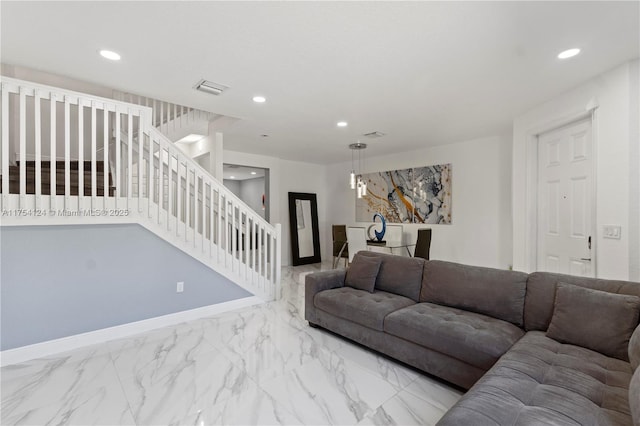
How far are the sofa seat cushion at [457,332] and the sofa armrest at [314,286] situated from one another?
971 mm

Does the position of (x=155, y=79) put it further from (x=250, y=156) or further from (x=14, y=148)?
(x=250, y=156)

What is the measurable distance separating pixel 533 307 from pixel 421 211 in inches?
147

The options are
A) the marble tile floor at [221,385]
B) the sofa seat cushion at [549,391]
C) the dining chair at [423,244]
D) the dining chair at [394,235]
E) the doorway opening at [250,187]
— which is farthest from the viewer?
the doorway opening at [250,187]

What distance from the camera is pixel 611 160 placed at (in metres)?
2.69

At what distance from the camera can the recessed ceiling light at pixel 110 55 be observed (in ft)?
8.07

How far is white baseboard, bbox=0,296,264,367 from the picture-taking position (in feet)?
8.58

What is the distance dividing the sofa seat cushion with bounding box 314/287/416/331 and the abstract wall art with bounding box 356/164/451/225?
3073 millimetres

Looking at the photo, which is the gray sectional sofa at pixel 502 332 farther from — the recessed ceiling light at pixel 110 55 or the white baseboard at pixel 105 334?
the recessed ceiling light at pixel 110 55

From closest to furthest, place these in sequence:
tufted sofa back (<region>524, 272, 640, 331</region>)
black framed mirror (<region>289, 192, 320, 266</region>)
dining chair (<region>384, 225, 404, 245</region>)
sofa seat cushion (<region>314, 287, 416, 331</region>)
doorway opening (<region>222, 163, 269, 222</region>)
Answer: tufted sofa back (<region>524, 272, 640, 331</region>) → sofa seat cushion (<region>314, 287, 416, 331</region>) → dining chair (<region>384, 225, 404, 245</region>) → black framed mirror (<region>289, 192, 320, 266</region>) → doorway opening (<region>222, 163, 269, 222</region>)

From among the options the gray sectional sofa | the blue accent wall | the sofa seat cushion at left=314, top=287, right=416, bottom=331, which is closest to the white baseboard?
the blue accent wall

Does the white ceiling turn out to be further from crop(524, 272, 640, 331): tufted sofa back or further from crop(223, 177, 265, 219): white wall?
crop(223, 177, 265, 219): white wall

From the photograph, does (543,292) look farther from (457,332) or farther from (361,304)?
(361,304)

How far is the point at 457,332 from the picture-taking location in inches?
84.4

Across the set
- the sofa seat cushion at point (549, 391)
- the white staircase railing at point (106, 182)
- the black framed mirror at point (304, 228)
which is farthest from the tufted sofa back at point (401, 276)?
the black framed mirror at point (304, 228)
